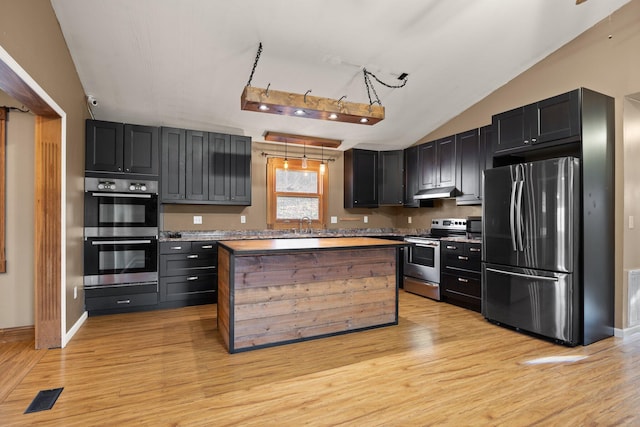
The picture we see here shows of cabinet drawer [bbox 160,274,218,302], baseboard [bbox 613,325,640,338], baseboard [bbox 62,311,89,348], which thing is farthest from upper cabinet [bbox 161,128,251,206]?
baseboard [bbox 613,325,640,338]

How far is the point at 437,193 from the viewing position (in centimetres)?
509

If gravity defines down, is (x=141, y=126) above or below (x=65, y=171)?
above

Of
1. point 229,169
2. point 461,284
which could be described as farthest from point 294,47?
point 461,284

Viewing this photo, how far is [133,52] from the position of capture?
3.42 metres

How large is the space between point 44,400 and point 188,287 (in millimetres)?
2273

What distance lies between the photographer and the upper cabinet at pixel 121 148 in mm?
3977

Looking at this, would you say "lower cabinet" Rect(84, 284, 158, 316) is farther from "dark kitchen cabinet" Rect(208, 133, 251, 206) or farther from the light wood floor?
"dark kitchen cabinet" Rect(208, 133, 251, 206)

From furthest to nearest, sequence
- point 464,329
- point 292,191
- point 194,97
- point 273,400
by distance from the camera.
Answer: point 292,191, point 194,97, point 464,329, point 273,400

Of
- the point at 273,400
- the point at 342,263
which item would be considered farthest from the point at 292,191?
the point at 273,400

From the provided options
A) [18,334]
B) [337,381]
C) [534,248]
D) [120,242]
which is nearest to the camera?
[337,381]

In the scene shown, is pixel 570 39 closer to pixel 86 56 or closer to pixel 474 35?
pixel 474 35

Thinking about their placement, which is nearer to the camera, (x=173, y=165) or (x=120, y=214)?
(x=120, y=214)

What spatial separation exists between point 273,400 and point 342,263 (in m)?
1.48

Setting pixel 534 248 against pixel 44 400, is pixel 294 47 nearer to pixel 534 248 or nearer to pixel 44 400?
pixel 534 248
